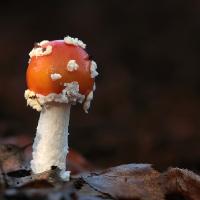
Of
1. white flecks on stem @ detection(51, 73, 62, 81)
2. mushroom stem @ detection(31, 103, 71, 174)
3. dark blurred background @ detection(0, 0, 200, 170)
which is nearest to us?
white flecks on stem @ detection(51, 73, 62, 81)

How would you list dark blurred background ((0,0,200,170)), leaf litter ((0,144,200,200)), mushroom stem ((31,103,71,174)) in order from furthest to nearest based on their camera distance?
dark blurred background ((0,0,200,170)) < mushroom stem ((31,103,71,174)) < leaf litter ((0,144,200,200))

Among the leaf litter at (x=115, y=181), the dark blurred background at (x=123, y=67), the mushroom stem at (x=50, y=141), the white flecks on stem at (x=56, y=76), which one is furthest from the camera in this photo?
the dark blurred background at (x=123, y=67)

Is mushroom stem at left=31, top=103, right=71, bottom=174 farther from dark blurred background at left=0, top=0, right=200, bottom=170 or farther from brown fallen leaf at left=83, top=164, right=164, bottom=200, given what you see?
dark blurred background at left=0, top=0, right=200, bottom=170

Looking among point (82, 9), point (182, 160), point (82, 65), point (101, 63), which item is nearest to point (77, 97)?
point (82, 65)

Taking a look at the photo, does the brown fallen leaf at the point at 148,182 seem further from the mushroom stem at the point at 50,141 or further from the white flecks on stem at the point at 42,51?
the white flecks on stem at the point at 42,51

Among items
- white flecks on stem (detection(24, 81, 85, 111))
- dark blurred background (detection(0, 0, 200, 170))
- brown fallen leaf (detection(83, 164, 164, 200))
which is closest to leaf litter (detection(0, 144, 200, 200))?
brown fallen leaf (detection(83, 164, 164, 200))

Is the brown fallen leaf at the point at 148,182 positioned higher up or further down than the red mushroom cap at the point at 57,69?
further down

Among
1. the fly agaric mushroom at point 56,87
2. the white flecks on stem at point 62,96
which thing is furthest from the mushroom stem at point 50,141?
the white flecks on stem at point 62,96
